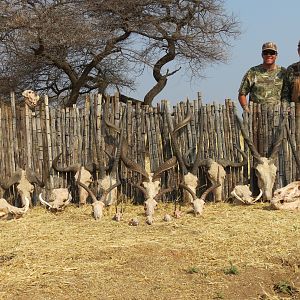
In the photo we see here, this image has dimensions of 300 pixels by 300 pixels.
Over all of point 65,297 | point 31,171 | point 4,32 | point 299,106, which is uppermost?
point 4,32

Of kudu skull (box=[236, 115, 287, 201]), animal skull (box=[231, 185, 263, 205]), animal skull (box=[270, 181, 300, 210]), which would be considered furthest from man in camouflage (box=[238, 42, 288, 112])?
animal skull (box=[270, 181, 300, 210])

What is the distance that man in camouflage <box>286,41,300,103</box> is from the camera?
8842 millimetres

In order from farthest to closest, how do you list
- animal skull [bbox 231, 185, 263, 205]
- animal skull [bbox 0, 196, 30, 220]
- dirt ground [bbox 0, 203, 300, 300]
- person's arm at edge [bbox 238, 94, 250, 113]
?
person's arm at edge [bbox 238, 94, 250, 113]
animal skull [bbox 231, 185, 263, 205]
animal skull [bbox 0, 196, 30, 220]
dirt ground [bbox 0, 203, 300, 300]

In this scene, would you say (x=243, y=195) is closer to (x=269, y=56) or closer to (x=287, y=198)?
(x=287, y=198)

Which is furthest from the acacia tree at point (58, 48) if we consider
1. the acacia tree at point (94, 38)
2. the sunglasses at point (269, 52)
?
the sunglasses at point (269, 52)

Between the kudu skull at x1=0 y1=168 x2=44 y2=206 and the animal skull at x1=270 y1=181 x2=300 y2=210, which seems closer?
the animal skull at x1=270 y1=181 x2=300 y2=210

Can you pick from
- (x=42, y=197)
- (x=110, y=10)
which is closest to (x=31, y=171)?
(x=42, y=197)

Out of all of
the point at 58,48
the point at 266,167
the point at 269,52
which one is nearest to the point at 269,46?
the point at 269,52

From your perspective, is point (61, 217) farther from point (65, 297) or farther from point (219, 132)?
point (65, 297)

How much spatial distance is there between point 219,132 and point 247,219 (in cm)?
194

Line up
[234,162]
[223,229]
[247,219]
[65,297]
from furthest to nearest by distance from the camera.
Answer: [234,162] < [247,219] < [223,229] < [65,297]

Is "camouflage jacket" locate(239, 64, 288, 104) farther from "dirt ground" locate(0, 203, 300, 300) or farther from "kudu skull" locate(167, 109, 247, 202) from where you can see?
"dirt ground" locate(0, 203, 300, 300)

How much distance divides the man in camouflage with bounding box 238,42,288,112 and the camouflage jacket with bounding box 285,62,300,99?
0.08 meters

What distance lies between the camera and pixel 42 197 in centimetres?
916
